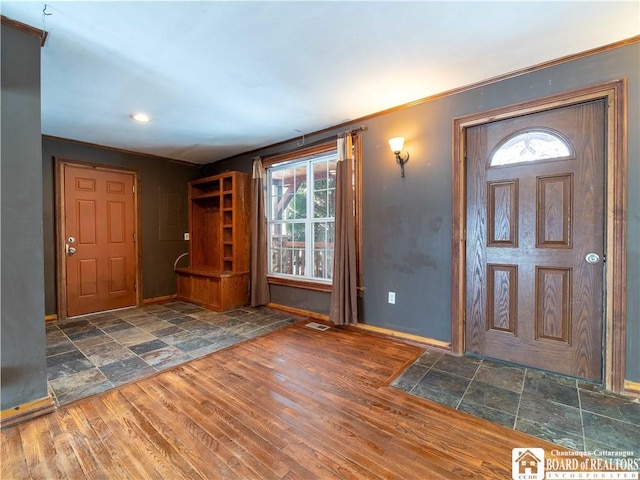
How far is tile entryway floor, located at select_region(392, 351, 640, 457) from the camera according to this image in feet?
5.14

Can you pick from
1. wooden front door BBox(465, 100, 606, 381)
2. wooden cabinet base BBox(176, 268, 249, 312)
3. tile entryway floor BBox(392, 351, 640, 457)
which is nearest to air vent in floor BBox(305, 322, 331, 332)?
tile entryway floor BBox(392, 351, 640, 457)

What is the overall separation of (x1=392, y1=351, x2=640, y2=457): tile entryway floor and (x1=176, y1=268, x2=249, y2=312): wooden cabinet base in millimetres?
2660

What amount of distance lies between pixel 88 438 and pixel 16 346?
0.70 meters

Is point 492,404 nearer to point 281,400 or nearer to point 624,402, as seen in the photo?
point 624,402

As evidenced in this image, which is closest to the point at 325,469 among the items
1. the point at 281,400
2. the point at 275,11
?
the point at 281,400

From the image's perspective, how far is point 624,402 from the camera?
185cm

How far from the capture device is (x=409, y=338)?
2.86 meters

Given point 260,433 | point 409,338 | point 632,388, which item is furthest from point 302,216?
point 632,388

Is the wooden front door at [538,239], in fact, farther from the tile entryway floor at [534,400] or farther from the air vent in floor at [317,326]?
the air vent in floor at [317,326]

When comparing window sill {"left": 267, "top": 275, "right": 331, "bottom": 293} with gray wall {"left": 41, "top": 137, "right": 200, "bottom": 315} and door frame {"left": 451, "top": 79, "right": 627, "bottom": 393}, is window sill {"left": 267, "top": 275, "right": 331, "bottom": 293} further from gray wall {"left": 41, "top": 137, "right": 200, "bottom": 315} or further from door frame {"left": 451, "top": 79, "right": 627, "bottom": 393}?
door frame {"left": 451, "top": 79, "right": 627, "bottom": 393}

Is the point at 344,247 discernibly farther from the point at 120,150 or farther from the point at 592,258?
the point at 120,150

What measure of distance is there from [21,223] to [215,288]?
8.37 feet

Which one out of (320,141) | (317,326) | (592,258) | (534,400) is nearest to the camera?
(534,400)

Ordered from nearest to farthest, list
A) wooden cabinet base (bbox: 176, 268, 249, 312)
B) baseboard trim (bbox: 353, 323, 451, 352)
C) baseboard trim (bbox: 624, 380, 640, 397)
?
baseboard trim (bbox: 624, 380, 640, 397) < baseboard trim (bbox: 353, 323, 451, 352) < wooden cabinet base (bbox: 176, 268, 249, 312)
